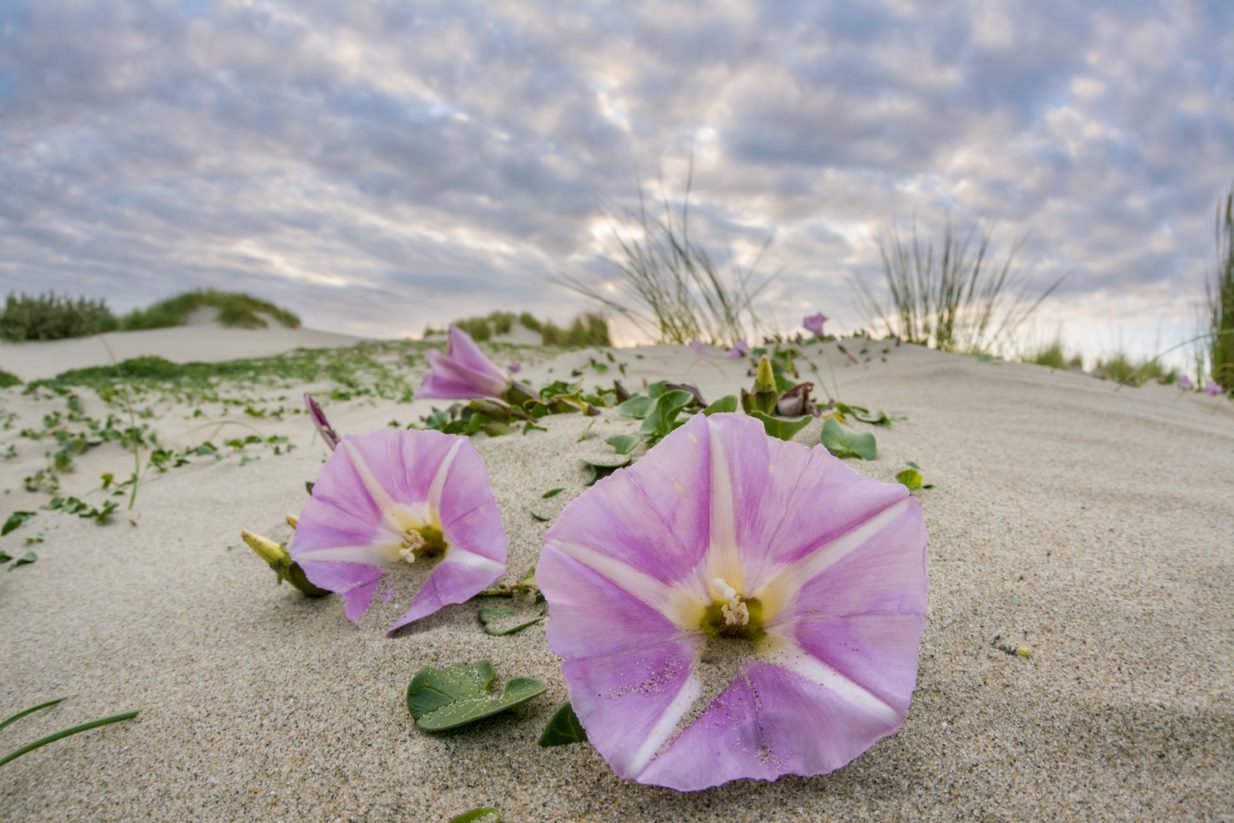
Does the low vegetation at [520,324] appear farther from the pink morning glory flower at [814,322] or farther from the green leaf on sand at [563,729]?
the green leaf on sand at [563,729]

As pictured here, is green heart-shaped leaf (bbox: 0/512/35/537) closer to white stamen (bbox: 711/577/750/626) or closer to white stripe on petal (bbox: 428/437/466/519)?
white stripe on petal (bbox: 428/437/466/519)

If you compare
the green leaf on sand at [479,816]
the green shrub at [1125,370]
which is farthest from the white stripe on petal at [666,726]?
the green shrub at [1125,370]

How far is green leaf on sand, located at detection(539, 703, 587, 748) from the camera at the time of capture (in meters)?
1.10

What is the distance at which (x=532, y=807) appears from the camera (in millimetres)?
1030

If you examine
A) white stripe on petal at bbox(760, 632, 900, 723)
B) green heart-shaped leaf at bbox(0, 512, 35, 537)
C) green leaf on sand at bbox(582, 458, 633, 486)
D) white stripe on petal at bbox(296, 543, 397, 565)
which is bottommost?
green heart-shaped leaf at bbox(0, 512, 35, 537)

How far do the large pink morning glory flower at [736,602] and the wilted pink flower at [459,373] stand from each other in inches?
68.9

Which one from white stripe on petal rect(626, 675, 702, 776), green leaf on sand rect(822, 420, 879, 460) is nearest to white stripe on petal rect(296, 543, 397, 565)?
white stripe on petal rect(626, 675, 702, 776)

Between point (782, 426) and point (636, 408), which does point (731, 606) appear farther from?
point (636, 408)

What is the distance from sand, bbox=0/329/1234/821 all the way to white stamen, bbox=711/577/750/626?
0.23 m

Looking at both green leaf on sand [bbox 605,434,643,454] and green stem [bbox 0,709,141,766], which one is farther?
green leaf on sand [bbox 605,434,643,454]

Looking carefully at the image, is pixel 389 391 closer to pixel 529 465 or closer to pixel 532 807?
pixel 529 465

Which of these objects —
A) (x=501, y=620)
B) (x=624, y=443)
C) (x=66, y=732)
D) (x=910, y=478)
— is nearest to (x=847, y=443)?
(x=910, y=478)

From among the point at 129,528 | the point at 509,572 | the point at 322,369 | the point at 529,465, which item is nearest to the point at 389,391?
the point at 322,369

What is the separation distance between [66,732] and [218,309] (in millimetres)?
22147
